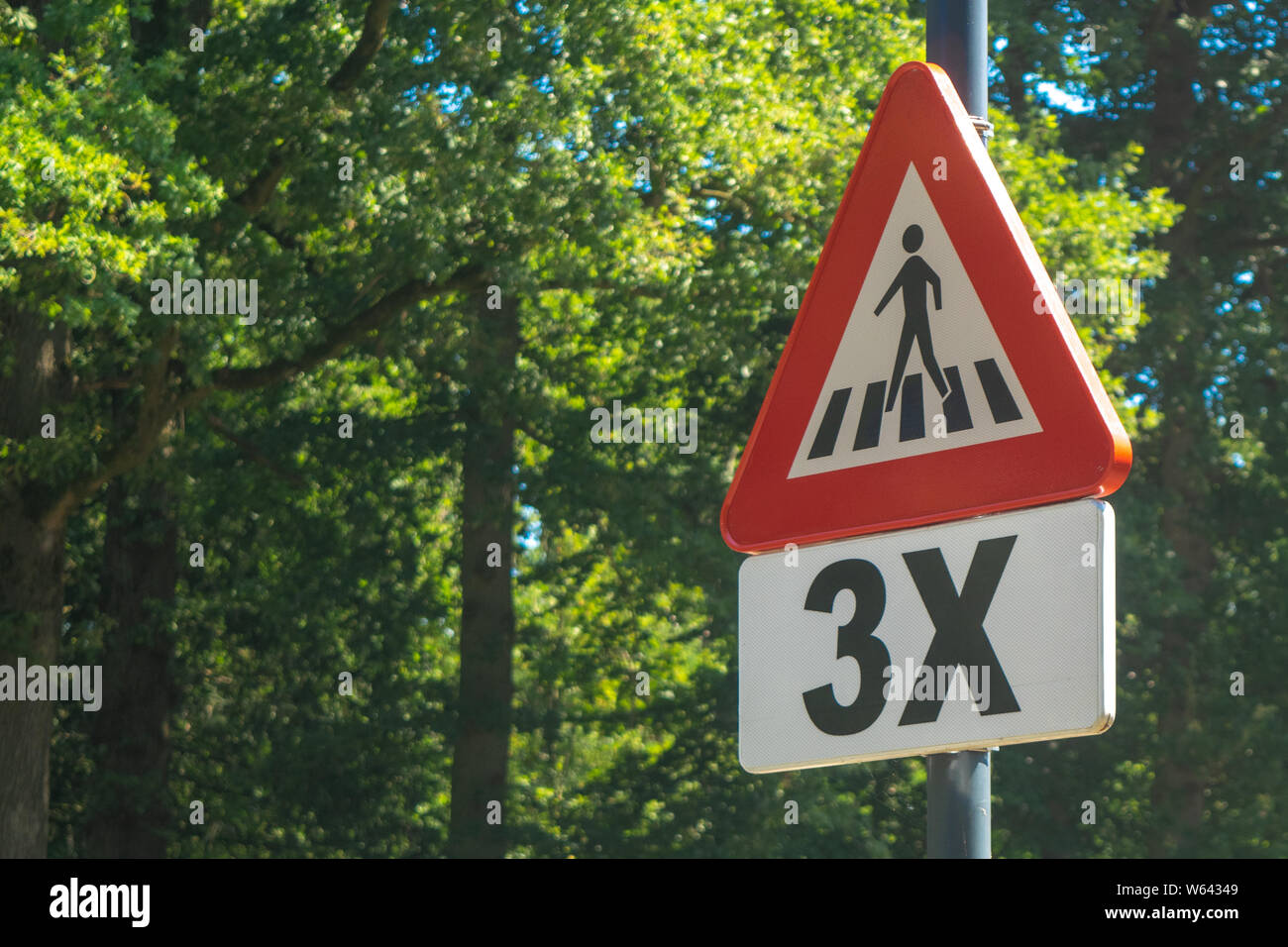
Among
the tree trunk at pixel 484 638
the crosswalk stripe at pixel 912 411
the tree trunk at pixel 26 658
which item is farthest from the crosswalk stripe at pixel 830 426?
the tree trunk at pixel 484 638

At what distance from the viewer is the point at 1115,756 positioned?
62.6 ft

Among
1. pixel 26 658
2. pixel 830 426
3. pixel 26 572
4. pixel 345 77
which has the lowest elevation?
pixel 26 658

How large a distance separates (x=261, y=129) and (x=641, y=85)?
9.24 ft

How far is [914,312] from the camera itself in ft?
8.41

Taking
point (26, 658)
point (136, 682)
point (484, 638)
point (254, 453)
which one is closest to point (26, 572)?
point (26, 658)

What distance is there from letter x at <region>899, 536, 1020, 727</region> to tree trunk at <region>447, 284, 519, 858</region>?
1363cm

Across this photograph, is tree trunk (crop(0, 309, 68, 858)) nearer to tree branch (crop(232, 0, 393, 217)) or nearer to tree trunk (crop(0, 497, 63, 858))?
tree trunk (crop(0, 497, 63, 858))

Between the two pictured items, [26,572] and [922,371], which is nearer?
[922,371]

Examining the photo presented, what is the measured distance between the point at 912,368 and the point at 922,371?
2cm

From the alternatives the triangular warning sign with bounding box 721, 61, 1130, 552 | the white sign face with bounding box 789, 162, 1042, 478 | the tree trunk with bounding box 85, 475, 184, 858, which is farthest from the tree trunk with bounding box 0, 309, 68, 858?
the white sign face with bounding box 789, 162, 1042, 478

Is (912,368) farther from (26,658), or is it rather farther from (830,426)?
(26,658)

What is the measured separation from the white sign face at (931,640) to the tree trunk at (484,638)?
528 inches
